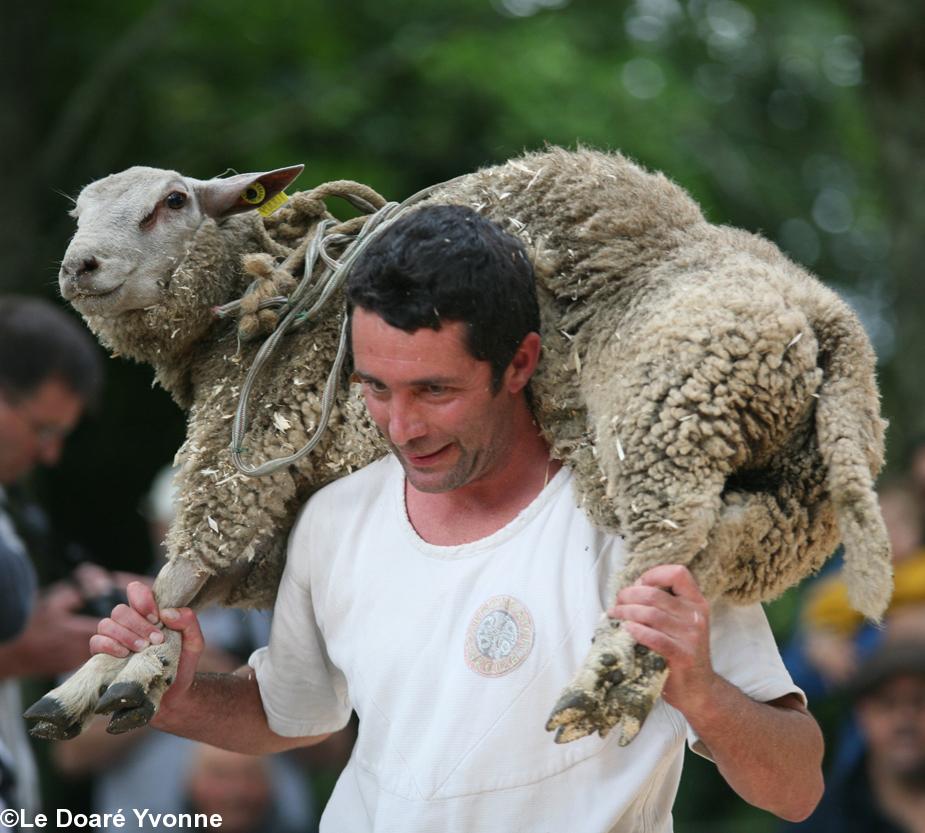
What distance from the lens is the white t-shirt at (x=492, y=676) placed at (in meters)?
2.47

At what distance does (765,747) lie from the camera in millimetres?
2389

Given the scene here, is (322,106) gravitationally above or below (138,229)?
below

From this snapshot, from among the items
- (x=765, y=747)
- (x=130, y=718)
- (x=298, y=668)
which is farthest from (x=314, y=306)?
(x=765, y=747)

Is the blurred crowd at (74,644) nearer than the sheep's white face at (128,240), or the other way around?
the sheep's white face at (128,240)

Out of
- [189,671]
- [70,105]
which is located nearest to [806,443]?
[189,671]

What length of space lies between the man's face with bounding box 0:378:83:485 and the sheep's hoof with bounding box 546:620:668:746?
9.63 feet

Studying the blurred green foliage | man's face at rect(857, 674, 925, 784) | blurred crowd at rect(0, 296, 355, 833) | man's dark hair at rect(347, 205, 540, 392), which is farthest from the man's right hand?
the blurred green foliage

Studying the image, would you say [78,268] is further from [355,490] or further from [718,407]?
[718,407]

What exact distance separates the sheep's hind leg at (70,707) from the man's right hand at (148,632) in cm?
6

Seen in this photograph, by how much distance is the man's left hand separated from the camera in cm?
222

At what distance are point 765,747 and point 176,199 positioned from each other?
165 cm

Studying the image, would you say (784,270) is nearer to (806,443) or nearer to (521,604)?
(806,443)

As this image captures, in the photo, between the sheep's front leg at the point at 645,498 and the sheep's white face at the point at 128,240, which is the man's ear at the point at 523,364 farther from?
the sheep's white face at the point at 128,240

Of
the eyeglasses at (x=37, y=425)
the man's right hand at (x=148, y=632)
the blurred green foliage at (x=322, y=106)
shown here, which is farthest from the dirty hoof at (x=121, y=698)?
the blurred green foliage at (x=322, y=106)
